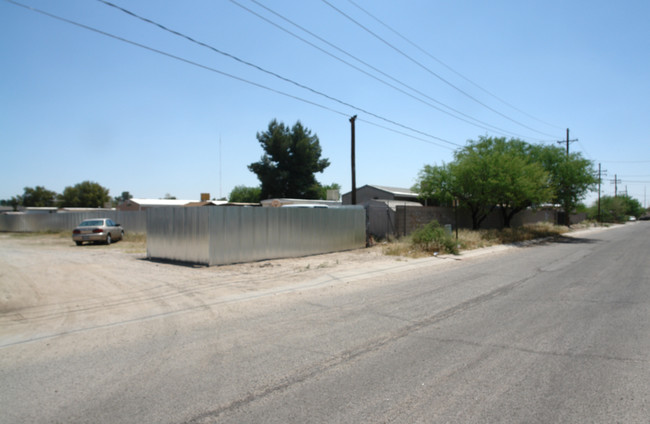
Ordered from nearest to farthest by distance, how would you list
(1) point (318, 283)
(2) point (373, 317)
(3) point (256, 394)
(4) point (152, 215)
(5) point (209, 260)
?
(3) point (256, 394), (2) point (373, 317), (1) point (318, 283), (5) point (209, 260), (4) point (152, 215)

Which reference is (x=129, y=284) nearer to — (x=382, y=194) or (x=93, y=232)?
(x=93, y=232)

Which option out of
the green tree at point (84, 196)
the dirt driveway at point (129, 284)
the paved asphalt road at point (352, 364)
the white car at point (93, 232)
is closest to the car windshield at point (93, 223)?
the white car at point (93, 232)

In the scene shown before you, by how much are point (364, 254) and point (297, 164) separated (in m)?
35.2

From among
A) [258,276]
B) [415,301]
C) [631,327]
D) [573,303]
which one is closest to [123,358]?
[415,301]

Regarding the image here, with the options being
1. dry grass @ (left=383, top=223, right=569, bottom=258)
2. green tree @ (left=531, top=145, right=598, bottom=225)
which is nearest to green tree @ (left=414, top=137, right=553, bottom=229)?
dry grass @ (left=383, top=223, right=569, bottom=258)

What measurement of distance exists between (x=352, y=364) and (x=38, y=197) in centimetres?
10350

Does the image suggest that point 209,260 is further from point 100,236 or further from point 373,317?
point 100,236

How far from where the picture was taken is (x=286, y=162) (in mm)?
51719

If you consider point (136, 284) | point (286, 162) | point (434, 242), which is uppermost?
point (286, 162)

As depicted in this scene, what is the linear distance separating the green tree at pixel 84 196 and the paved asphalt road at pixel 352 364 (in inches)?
3217

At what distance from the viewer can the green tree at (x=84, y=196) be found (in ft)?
254

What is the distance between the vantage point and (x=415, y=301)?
8.49 m

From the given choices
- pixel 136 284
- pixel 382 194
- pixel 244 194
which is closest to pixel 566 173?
pixel 382 194

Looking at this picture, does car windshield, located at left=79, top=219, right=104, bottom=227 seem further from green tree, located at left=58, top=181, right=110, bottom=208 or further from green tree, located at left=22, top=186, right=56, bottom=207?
green tree, located at left=22, top=186, right=56, bottom=207
